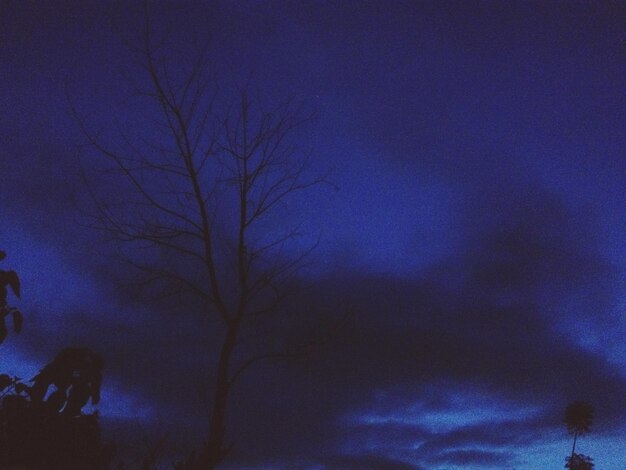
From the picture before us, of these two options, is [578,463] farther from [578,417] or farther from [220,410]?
[220,410]

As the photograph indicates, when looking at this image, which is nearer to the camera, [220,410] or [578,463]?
[220,410]

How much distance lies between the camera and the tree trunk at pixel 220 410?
23.8ft

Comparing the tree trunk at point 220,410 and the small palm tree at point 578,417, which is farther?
the small palm tree at point 578,417

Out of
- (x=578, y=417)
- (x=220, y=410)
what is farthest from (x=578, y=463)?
(x=220, y=410)

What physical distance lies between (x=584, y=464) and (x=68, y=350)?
100716mm

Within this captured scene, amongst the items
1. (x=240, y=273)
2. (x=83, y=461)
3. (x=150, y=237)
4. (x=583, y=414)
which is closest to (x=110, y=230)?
(x=150, y=237)

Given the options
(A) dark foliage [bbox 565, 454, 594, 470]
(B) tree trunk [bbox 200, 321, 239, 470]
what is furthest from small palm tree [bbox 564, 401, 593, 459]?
(B) tree trunk [bbox 200, 321, 239, 470]

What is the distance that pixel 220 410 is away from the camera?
786cm

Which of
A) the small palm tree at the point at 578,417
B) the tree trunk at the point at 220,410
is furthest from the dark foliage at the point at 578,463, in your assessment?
the tree trunk at the point at 220,410

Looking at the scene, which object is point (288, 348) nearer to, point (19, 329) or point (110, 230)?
A: point (110, 230)

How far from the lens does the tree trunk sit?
286 inches

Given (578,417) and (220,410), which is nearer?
(220,410)

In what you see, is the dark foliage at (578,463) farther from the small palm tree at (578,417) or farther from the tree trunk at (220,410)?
the tree trunk at (220,410)

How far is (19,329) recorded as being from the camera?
6.03 meters
